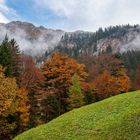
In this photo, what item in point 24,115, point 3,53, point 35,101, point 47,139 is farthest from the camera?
point 35,101

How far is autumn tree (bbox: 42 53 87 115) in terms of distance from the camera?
70.8 meters

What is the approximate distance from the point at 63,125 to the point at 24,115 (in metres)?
24.9

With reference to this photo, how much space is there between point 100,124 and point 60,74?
38759mm

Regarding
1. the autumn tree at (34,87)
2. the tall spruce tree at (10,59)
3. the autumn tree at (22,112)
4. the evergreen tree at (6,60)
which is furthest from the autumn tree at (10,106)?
the autumn tree at (34,87)

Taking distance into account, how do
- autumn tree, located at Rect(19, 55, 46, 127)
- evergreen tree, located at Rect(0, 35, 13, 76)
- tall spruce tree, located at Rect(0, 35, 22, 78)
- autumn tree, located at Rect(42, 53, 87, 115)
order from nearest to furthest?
evergreen tree, located at Rect(0, 35, 13, 76), tall spruce tree, located at Rect(0, 35, 22, 78), autumn tree, located at Rect(19, 55, 46, 127), autumn tree, located at Rect(42, 53, 87, 115)

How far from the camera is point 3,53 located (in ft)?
211

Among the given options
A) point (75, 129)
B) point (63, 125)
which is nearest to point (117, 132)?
point (75, 129)

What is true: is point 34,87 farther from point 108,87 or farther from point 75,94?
point 108,87

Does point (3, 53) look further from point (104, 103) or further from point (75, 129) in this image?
point (75, 129)

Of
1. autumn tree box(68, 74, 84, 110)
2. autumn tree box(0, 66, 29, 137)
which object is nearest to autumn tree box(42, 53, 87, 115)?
autumn tree box(68, 74, 84, 110)

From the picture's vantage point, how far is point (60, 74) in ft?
232

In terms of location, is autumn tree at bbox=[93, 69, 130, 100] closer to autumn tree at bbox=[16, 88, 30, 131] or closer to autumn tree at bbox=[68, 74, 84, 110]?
autumn tree at bbox=[68, 74, 84, 110]

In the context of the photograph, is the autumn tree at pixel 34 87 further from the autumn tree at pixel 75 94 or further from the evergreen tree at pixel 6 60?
the evergreen tree at pixel 6 60

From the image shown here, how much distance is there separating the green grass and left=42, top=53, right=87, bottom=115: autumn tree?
3110 centimetres
